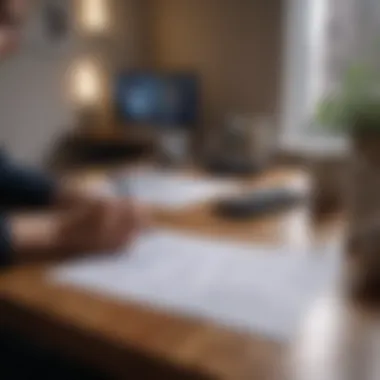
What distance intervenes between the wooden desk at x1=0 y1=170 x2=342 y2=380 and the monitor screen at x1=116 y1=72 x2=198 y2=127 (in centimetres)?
173

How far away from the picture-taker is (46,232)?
120 cm

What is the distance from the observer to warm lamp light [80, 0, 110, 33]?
9.14 ft

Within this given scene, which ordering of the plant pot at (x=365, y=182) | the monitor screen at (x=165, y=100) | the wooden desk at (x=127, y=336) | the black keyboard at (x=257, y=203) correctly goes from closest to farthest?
the wooden desk at (x=127, y=336) < the plant pot at (x=365, y=182) < the black keyboard at (x=257, y=203) < the monitor screen at (x=165, y=100)

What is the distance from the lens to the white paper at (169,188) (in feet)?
5.28

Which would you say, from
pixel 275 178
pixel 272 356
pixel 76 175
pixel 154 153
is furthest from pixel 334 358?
pixel 154 153

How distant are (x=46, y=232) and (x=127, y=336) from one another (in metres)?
0.43

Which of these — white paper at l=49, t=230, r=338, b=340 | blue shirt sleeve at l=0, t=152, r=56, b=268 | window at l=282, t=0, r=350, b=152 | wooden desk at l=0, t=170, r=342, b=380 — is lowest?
wooden desk at l=0, t=170, r=342, b=380

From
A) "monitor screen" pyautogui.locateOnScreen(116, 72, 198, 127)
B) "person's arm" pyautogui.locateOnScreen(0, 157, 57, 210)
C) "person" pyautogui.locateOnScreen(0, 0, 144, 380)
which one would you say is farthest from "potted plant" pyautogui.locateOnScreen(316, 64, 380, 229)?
"monitor screen" pyautogui.locateOnScreen(116, 72, 198, 127)

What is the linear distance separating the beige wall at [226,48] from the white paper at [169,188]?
0.78 metres

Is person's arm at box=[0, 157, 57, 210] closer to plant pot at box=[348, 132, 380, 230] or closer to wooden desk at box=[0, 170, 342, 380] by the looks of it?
wooden desk at box=[0, 170, 342, 380]

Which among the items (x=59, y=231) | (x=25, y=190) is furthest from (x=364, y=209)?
(x=25, y=190)

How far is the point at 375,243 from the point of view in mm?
937

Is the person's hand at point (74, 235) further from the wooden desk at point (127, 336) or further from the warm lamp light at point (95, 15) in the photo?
the warm lamp light at point (95, 15)

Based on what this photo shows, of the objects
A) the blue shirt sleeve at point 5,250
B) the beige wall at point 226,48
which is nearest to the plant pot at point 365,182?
the blue shirt sleeve at point 5,250
